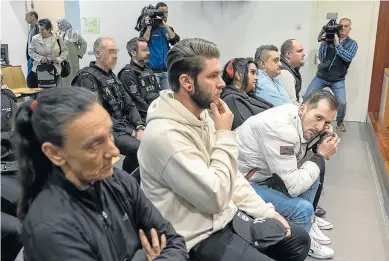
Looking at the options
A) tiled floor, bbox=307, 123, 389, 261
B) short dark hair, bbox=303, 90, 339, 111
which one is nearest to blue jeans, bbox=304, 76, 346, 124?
tiled floor, bbox=307, 123, 389, 261

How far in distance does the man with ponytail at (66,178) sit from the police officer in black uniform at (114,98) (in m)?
1.58

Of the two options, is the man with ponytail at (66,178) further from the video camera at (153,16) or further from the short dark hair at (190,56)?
the video camera at (153,16)

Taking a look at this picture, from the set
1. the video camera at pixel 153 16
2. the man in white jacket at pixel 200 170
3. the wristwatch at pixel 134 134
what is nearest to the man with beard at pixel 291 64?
the wristwatch at pixel 134 134

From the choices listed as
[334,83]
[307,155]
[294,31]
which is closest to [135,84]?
[307,155]

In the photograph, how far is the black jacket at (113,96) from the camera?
9.25 ft

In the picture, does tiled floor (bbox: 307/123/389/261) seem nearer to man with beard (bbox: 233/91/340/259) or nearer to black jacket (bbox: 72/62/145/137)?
man with beard (bbox: 233/91/340/259)

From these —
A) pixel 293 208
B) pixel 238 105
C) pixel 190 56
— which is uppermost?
pixel 190 56

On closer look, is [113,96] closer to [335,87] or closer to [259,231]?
[259,231]

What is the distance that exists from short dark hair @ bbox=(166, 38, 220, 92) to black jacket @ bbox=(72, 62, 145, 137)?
52.4 inches

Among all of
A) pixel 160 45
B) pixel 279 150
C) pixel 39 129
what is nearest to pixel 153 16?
pixel 160 45

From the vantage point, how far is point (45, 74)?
513 cm

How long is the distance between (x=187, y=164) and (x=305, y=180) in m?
0.84

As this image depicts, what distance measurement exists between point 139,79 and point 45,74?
7.66 feet

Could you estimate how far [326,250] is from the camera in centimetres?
227
